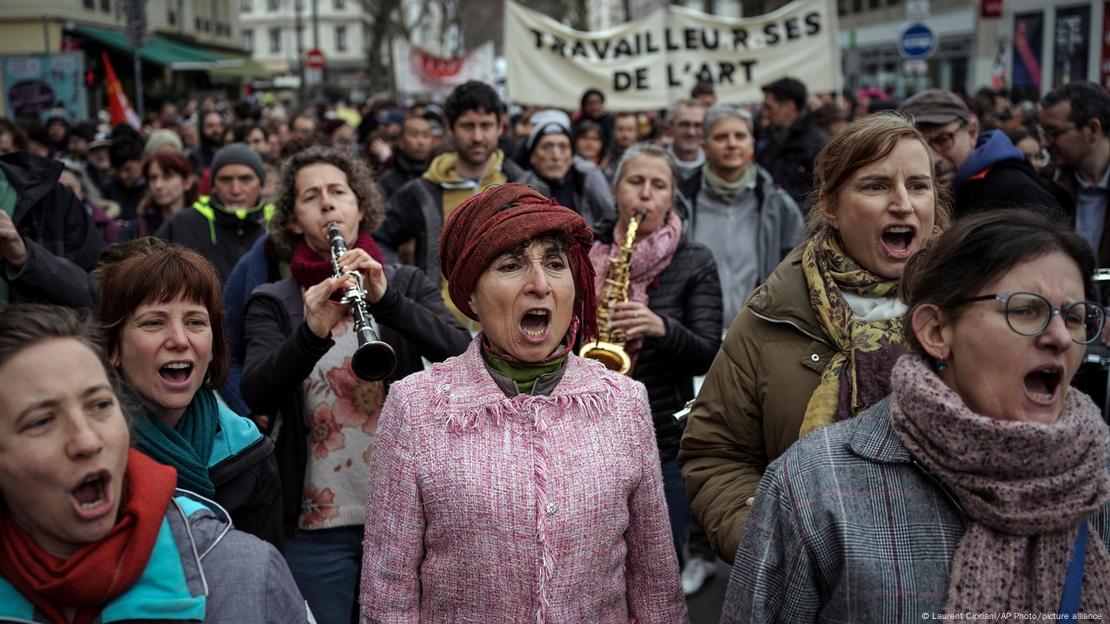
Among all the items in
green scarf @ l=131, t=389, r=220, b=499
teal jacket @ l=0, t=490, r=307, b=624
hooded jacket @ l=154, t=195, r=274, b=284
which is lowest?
teal jacket @ l=0, t=490, r=307, b=624

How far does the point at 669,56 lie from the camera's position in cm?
991

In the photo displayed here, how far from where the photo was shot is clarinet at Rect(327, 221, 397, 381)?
3.14 meters

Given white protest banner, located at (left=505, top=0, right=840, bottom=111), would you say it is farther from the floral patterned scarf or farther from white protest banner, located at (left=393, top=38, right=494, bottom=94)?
white protest banner, located at (left=393, top=38, right=494, bottom=94)

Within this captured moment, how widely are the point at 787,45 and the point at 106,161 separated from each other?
25.4ft

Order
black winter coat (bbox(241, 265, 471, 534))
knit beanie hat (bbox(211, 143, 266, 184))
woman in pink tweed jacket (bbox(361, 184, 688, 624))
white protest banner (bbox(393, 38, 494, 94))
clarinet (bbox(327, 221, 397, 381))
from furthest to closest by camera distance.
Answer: white protest banner (bbox(393, 38, 494, 94)) < knit beanie hat (bbox(211, 143, 266, 184)) < black winter coat (bbox(241, 265, 471, 534)) < clarinet (bbox(327, 221, 397, 381)) < woman in pink tweed jacket (bbox(361, 184, 688, 624))

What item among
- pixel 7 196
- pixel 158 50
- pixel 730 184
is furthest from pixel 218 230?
pixel 158 50

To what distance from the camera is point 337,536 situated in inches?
143

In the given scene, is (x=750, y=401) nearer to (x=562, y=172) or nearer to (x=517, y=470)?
(x=517, y=470)

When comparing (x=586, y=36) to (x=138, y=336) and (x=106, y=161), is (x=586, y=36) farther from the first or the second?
(x=138, y=336)

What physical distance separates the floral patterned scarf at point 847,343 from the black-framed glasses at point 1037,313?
632 mm

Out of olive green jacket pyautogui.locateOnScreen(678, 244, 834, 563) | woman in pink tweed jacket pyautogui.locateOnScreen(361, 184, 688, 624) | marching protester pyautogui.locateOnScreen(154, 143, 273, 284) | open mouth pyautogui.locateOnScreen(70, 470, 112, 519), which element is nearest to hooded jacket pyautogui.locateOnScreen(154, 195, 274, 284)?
marching protester pyautogui.locateOnScreen(154, 143, 273, 284)

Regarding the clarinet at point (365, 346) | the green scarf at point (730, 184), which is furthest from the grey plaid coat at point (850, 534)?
the green scarf at point (730, 184)

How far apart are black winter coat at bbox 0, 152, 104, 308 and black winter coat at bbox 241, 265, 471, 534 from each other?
866 mm

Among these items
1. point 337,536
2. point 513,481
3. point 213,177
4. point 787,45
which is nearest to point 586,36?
point 787,45
